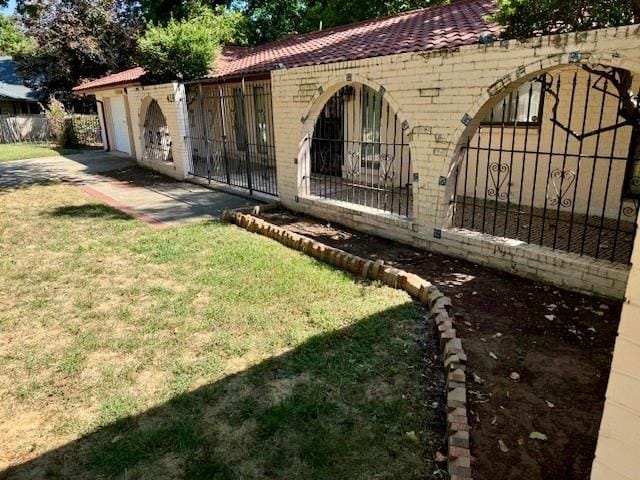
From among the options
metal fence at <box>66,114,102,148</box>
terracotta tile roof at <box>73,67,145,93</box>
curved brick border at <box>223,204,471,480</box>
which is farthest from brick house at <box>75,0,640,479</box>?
metal fence at <box>66,114,102,148</box>

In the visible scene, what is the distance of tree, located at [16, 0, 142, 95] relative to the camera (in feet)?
73.6

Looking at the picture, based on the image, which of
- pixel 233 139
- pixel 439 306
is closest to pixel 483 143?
pixel 439 306

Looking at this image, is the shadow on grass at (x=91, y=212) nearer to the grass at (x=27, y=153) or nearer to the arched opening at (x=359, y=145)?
the arched opening at (x=359, y=145)

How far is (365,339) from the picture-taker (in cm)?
369

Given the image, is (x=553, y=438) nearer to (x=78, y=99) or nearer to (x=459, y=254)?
(x=459, y=254)

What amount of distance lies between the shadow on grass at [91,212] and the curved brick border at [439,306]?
215 centimetres

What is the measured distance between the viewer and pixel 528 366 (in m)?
3.37

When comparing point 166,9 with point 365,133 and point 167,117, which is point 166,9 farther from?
point 365,133

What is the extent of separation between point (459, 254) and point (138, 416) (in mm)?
4064

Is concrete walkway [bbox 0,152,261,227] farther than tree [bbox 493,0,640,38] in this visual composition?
Yes

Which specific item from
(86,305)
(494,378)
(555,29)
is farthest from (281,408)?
(555,29)

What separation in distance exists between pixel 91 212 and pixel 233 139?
7.13 meters

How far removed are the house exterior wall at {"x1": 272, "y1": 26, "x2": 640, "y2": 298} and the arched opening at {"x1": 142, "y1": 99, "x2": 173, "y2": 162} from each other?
7.25 m

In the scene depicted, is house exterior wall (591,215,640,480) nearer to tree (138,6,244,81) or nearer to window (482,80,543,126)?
window (482,80,543,126)
